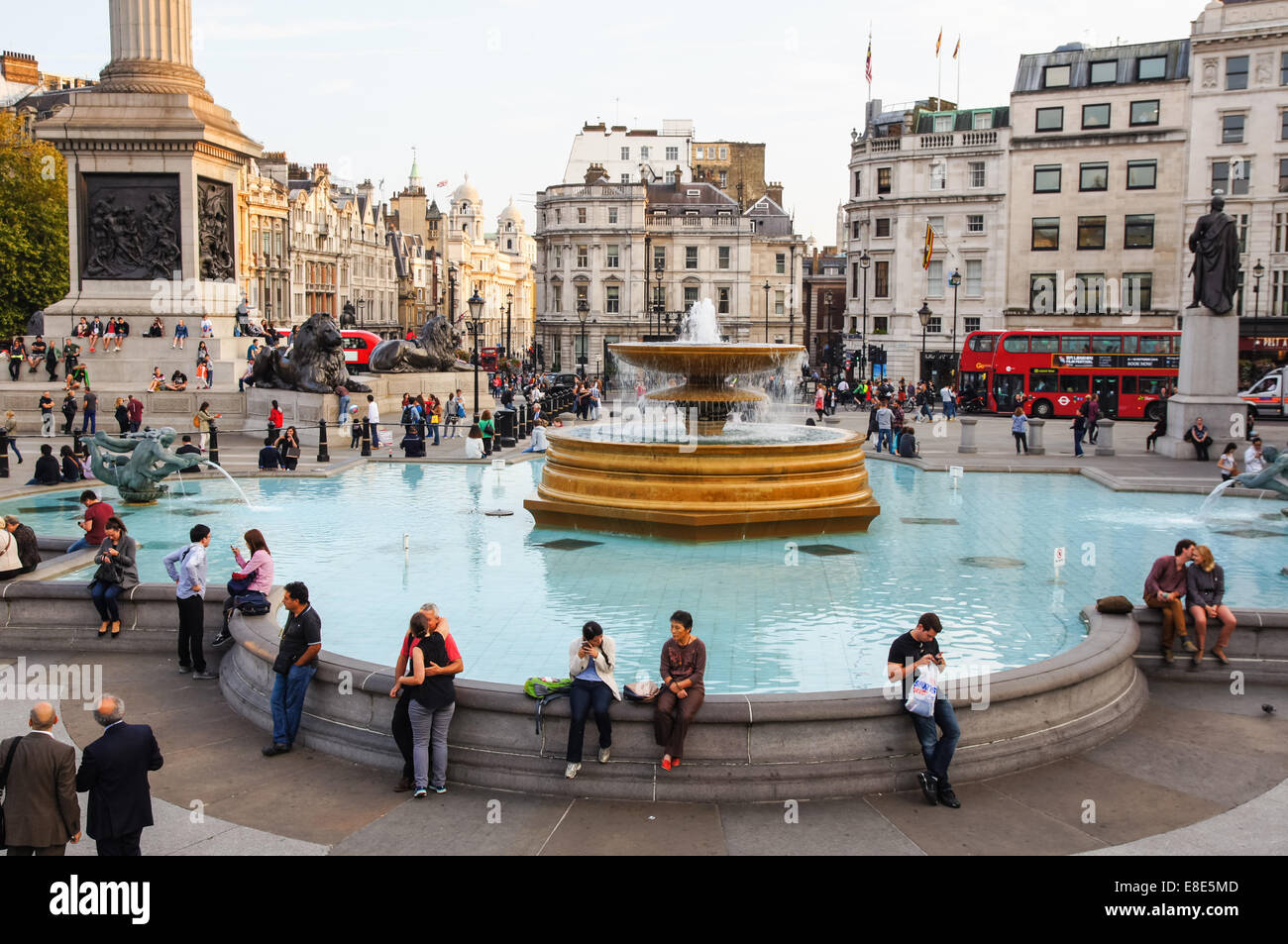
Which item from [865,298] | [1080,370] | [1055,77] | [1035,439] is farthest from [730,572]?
[865,298]

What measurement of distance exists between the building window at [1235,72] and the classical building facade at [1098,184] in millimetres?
1941

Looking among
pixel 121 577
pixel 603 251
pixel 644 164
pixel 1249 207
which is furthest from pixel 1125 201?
pixel 121 577

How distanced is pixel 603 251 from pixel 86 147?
6101 cm

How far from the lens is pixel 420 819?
7.23 meters

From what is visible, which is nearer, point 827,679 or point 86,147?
point 827,679

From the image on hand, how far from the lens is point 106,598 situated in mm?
10914

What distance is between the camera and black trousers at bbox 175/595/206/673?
33.2ft

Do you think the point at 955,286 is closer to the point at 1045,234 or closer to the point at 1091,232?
the point at 1045,234

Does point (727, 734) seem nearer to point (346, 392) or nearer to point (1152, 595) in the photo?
point (1152, 595)

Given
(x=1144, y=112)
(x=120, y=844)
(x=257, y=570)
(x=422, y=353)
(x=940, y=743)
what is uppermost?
(x=1144, y=112)

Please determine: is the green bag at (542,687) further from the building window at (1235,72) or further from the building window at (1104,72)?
the building window at (1104,72)

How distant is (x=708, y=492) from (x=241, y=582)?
6944 millimetres

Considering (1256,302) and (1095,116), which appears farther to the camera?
(1095,116)

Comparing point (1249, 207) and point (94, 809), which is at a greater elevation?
point (1249, 207)
